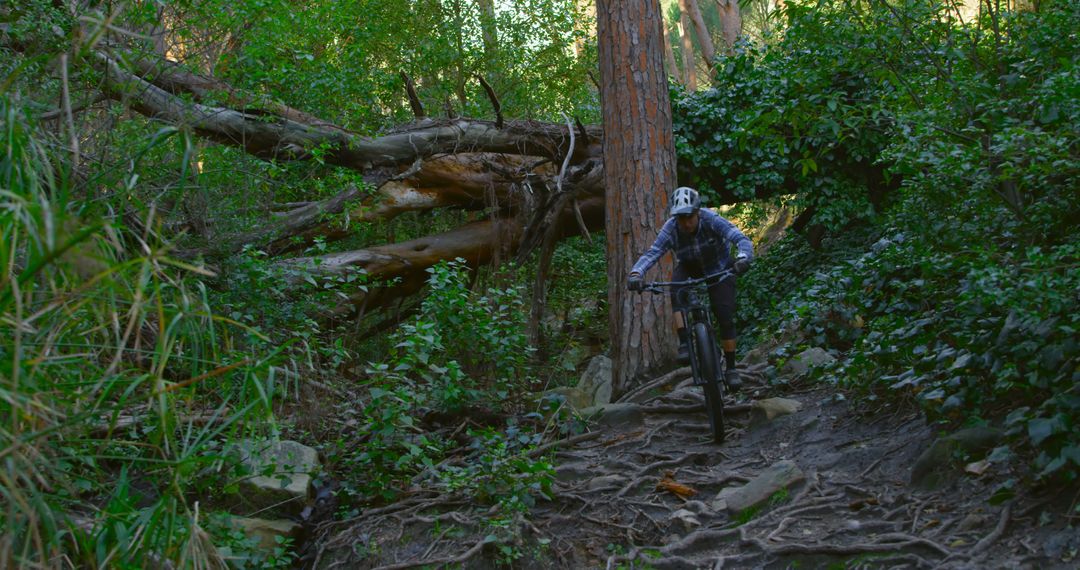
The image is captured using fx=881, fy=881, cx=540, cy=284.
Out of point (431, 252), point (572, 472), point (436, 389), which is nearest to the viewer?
point (572, 472)

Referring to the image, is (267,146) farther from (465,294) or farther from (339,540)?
(339,540)

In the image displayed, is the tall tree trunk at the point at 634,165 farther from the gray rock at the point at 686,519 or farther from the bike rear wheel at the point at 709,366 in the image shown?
the gray rock at the point at 686,519

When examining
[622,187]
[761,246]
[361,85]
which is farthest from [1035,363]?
[761,246]

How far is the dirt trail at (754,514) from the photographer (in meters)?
4.05

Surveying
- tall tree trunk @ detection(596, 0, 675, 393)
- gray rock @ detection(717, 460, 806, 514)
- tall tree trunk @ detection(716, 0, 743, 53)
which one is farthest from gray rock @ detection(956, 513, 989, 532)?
tall tree trunk @ detection(716, 0, 743, 53)

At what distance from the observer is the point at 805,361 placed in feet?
24.7

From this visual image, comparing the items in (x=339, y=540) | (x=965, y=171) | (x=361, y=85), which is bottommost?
(x=339, y=540)

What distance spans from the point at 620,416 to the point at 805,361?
1649mm

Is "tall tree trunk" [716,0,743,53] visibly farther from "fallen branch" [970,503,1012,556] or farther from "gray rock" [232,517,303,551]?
"fallen branch" [970,503,1012,556]

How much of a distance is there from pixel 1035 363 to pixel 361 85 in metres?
9.10

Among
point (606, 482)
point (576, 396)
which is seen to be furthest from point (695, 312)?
point (576, 396)

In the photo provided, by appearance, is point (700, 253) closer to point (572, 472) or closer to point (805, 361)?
point (805, 361)

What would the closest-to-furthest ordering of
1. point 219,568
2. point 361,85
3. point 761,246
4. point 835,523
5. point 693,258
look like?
point 219,568
point 835,523
point 693,258
point 361,85
point 761,246

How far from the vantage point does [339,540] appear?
5.50 m
